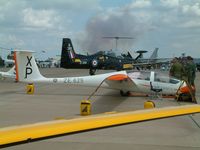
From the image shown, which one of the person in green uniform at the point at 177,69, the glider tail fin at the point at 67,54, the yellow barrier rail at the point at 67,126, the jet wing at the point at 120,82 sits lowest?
the jet wing at the point at 120,82

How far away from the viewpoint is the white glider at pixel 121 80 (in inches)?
590

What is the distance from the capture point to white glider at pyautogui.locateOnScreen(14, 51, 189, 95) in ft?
49.2

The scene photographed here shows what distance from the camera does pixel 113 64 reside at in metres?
33.6

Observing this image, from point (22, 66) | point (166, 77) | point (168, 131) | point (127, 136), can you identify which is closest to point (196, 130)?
point (168, 131)

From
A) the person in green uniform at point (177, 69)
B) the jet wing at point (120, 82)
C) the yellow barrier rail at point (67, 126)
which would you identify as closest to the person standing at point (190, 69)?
the person in green uniform at point (177, 69)

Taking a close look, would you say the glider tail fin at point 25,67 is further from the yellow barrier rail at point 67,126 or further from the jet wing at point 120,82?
the yellow barrier rail at point 67,126

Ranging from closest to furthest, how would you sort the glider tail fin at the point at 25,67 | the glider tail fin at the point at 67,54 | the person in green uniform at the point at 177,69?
the glider tail fin at the point at 25,67, the person in green uniform at the point at 177,69, the glider tail fin at the point at 67,54

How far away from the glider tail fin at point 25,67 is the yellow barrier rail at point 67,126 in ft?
43.6

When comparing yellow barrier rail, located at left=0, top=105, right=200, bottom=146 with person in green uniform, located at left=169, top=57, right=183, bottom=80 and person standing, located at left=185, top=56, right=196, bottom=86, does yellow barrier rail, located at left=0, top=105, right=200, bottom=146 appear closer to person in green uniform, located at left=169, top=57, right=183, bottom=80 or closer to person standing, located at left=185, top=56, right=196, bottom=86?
person standing, located at left=185, top=56, right=196, bottom=86

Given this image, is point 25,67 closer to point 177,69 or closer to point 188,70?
point 177,69

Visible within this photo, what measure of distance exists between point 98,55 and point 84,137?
2647 cm

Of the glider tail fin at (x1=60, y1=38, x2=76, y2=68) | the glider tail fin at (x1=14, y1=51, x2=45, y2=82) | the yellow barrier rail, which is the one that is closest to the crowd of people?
the glider tail fin at (x1=14, y1=51, x2=45, y2=82)

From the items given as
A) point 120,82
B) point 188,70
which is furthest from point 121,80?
point 188,70

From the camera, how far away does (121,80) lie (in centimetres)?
1559
